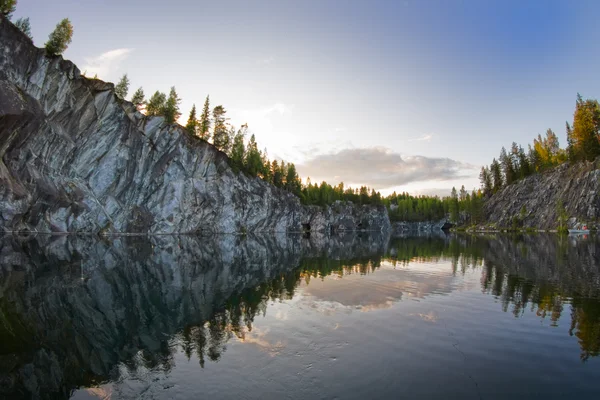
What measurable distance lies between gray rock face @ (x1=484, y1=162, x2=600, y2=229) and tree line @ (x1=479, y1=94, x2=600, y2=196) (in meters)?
4.98

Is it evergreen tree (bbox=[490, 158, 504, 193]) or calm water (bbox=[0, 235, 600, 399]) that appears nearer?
calm water (bbox=[0, 235, 600, 399])

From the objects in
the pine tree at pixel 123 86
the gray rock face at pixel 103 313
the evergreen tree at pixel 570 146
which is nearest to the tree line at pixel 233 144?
the pine tree at pixel 123 86

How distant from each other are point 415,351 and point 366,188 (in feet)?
588

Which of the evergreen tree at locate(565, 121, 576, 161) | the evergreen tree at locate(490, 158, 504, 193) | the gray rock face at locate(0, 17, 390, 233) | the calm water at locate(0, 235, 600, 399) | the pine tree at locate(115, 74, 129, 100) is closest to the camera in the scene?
the calm water at locate(0, 235, 600, 399)

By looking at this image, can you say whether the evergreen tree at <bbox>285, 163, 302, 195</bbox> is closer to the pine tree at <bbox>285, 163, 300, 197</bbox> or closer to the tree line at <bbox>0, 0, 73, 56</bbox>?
the pine tree at <bbox>285, 163, 300, 197</bbox>

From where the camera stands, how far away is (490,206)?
143 m

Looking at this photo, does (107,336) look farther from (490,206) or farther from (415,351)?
(490,206)

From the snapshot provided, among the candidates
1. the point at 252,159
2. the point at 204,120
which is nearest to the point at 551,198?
the point at 252,159

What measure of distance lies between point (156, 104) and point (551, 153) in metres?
155

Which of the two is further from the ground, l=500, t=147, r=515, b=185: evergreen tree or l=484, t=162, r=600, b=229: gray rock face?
l=500, t=147, r=515, b=185: evergreen tree

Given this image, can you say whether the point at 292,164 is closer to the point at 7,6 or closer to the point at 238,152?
the point at 238,152

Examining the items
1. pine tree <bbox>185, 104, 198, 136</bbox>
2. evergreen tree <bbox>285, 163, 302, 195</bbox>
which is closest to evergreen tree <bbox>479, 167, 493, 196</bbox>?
evergreen tree <bbox>285, 163, 302, 195</bbox>

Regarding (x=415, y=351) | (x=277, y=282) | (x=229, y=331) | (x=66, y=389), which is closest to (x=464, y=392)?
(x=415, y=351)

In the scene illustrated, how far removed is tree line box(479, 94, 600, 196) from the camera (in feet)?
308
